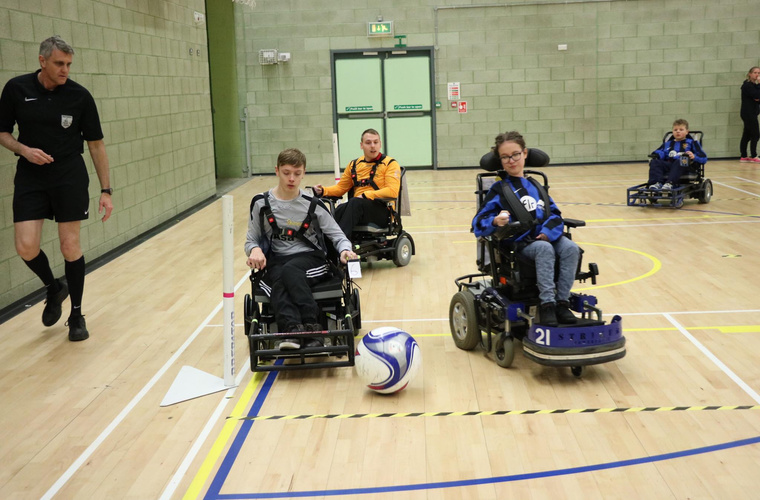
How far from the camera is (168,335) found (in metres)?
5.59

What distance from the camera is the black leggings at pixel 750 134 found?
1473 cm

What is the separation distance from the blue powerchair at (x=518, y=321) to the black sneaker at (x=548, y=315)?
40mm

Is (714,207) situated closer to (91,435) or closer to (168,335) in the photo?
(168,335)

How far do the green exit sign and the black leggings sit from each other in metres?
6.76

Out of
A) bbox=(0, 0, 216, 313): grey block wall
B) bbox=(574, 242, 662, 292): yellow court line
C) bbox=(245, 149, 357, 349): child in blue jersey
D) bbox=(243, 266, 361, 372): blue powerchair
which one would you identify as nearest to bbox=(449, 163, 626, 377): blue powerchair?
bbox=(243, 266, 361, 372): blue powerchair

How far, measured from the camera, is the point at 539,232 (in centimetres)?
469

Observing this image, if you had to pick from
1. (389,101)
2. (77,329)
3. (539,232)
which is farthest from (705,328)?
(389,101)

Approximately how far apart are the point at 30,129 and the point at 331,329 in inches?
92.9

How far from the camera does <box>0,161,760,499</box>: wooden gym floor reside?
11.1 feet

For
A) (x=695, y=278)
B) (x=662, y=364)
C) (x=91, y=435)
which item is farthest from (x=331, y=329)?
(x=695, y=278)

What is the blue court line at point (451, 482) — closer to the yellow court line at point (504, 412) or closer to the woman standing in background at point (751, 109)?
the yellow court line at point (504, 412)

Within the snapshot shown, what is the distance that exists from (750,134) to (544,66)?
400 centimetres

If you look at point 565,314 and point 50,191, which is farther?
point 50,191

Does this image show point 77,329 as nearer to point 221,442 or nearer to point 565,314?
point 221,442
